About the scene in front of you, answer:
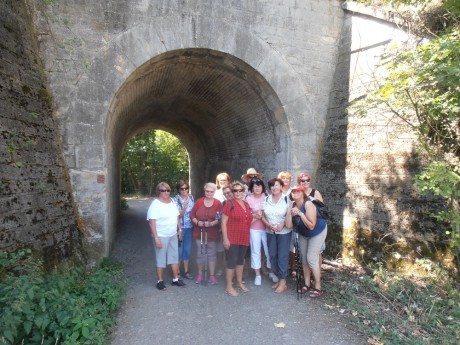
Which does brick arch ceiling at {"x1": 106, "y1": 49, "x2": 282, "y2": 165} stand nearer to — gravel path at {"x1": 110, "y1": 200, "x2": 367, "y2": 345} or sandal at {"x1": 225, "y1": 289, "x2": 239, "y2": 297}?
gravel path at {"x1": 110, "y1": 200, "x2": 367, "y2": 345}

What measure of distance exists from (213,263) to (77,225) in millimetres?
2171

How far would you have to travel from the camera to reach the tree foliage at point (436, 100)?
12.4 feet

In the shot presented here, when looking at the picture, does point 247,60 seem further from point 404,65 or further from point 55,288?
point 55,288

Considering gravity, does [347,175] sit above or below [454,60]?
below

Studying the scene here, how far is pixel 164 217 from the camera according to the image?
486 cm

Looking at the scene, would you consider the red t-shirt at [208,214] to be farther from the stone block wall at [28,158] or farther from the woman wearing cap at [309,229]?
the stone block wall at [28,158]

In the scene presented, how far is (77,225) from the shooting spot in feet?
16.8

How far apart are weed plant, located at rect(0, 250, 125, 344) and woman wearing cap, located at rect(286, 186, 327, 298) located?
257 cm

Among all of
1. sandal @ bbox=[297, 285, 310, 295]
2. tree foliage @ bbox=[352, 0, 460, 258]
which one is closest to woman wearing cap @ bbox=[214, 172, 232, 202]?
sandal @ bbox=[297, 285, 310, 295]

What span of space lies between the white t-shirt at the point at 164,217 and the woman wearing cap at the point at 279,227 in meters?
1.34

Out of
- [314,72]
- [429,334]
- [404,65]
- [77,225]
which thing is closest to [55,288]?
[77,225]

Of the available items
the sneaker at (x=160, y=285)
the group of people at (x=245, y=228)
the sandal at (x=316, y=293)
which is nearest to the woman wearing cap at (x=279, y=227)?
the group of people at (x=245, y=228)

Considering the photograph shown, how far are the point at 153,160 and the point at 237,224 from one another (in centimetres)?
2010

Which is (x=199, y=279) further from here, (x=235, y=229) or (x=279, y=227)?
(x=279, y=227)
